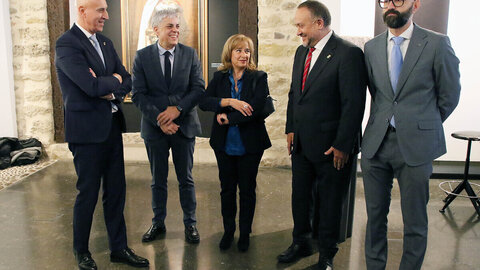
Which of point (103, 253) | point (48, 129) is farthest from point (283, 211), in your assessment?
point (48, 129)

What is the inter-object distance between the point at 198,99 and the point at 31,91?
13.1ft

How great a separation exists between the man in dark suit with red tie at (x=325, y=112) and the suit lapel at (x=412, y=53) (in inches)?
11.5

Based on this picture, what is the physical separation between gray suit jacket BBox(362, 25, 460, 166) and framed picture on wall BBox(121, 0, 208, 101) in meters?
4.37

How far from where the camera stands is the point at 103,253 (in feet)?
Result: 10.5

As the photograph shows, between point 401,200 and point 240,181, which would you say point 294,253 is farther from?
point 401,200

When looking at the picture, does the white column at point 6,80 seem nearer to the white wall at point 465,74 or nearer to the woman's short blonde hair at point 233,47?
the woman's short blonde hair at point 233,47

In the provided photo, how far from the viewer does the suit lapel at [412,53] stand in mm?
2301

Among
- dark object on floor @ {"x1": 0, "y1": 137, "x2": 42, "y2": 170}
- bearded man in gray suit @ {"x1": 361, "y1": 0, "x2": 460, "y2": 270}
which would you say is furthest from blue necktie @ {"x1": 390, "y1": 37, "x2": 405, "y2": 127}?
dark object on floor @ {"x1": 0, "y1": 137, "x2": 42, "y2": 170}

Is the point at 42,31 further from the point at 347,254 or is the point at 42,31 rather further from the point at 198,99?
the point at 347,254

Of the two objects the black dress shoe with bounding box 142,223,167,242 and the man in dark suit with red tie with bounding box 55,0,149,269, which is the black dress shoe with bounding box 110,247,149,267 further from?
the black dress shoe with bounding box 142,223,167,242

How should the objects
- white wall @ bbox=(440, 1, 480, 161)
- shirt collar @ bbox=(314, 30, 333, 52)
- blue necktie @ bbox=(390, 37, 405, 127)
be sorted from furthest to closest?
white wall @ bbox=(440, 1, 480, 161) → shirt collar @ bbox=(314, 30, 333, 52) → blue necktie @ bbox=(390, 37, 405, 127)

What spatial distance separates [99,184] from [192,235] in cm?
92

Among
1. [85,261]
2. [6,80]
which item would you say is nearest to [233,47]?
[85,261]

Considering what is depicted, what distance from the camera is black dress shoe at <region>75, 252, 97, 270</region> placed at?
285cm
